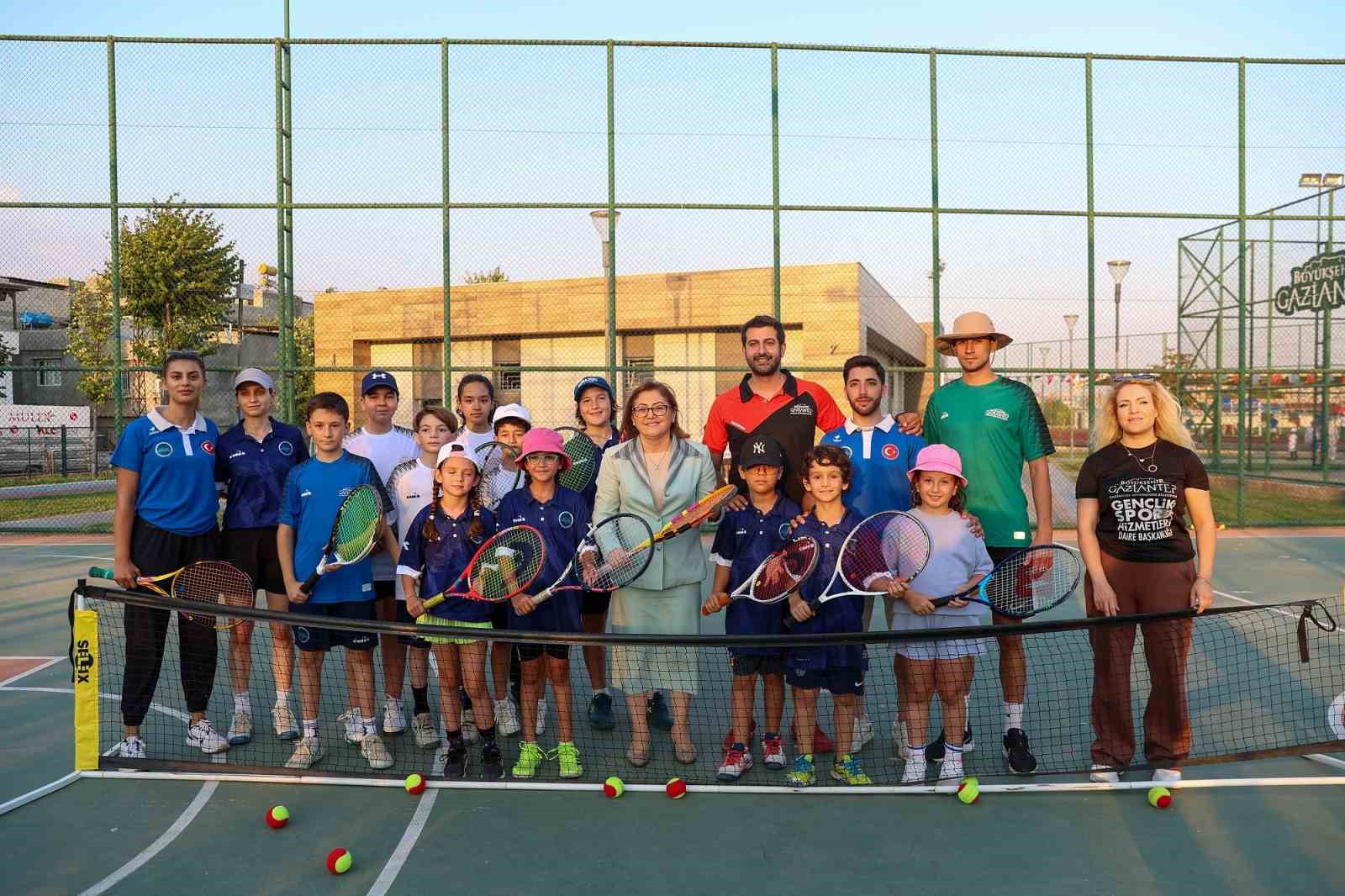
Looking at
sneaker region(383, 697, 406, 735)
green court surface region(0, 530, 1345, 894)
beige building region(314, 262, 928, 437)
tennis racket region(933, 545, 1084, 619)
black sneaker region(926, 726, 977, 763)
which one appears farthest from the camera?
beige building region(314, 262, 928, 437)

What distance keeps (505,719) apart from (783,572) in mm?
1891

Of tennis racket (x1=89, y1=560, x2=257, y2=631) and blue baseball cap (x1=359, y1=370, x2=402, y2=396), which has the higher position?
blue baseball cap (x1=359, y1=370, x2=402, y2=396)

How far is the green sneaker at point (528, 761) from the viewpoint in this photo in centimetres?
449

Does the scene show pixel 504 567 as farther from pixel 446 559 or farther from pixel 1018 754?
pixel 1018 754

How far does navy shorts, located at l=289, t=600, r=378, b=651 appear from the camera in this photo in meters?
4.79

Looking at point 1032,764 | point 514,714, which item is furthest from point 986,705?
point 514,714

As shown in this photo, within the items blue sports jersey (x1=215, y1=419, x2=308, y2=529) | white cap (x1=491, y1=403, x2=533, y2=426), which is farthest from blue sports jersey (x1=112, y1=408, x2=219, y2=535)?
white cap (x1=491, y1=403, x2=533, y2=426)

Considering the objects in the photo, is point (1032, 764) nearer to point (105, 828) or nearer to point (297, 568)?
point (297, 568)

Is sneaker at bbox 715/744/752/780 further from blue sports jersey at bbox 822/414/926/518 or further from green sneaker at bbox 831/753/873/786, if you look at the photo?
blue sports jersey at bbox 822/414/926/518

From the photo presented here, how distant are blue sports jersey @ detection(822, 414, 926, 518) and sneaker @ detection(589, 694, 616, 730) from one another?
174cm

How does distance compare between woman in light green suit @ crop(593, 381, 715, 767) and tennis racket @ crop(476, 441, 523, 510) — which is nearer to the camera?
woman in light green suit @ crop(593, 381, 715, 767)

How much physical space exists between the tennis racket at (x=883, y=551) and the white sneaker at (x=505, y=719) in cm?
186

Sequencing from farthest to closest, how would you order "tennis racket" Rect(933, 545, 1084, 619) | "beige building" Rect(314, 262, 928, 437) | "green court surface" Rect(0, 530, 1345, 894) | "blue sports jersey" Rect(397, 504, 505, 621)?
1. "beige building" Rect(314, 262, 928, 437)
2. "blue sports jersey" Rect(397, 504, 505, 621)
3. "tennis racket" Rect(933, 545, 1084, 619)
4. "green court surface" Rect(0, 530, 1345, 894)

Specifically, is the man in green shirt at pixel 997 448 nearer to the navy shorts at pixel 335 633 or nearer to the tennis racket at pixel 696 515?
the tennis racket at pixel 696 515
